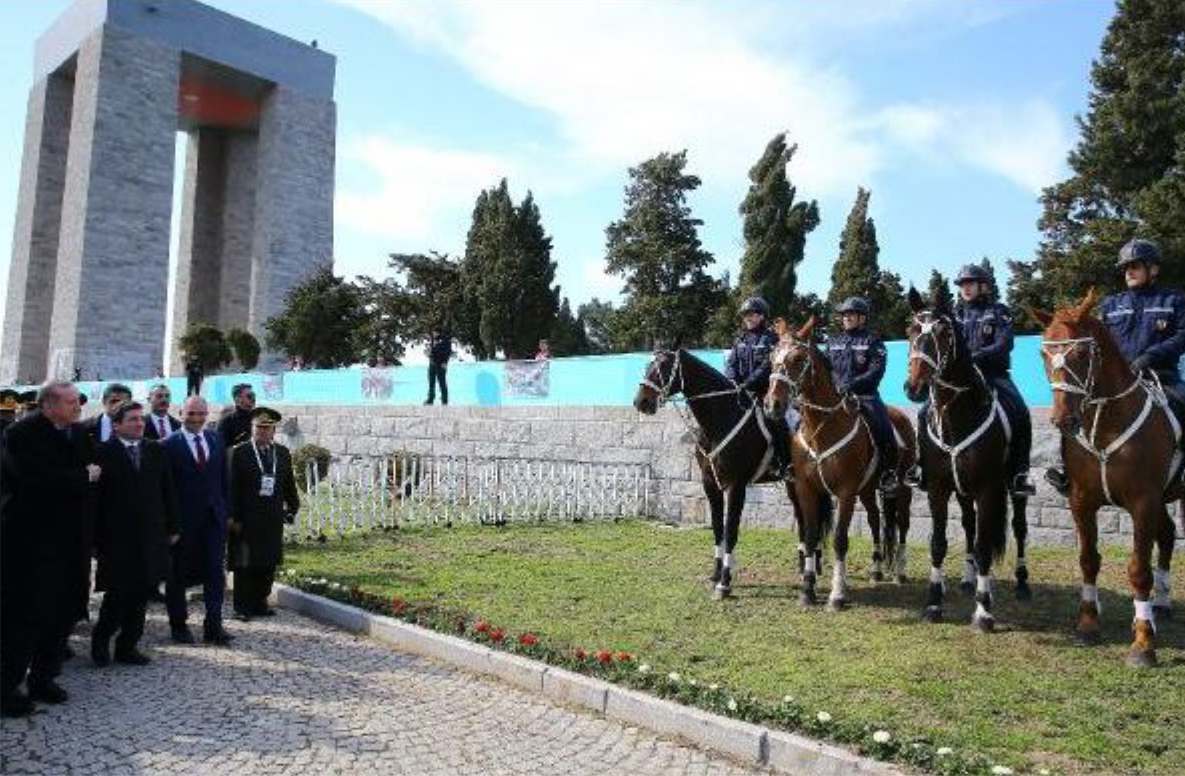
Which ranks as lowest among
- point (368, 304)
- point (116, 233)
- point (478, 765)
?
point (478, 765)

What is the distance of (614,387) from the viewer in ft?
53.1

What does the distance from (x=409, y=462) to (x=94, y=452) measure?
31.0ft

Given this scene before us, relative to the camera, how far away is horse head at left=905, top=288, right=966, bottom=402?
6.71 m

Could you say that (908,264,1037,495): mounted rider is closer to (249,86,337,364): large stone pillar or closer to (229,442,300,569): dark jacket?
(229,442,300,569): dark jacket

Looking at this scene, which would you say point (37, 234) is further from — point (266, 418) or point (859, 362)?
point (859, 362)

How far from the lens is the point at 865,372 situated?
856cm

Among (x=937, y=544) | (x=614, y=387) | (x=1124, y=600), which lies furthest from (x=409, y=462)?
(x=1124, y=600)

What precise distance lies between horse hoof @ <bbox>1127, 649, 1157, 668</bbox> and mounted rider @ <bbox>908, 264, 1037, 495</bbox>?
165 centimetres

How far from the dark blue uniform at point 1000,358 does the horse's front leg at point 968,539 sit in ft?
1.46

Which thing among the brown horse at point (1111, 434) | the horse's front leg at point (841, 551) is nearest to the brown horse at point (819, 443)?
the horse's front leg at point (841, 551)

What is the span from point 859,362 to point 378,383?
50.1 ft

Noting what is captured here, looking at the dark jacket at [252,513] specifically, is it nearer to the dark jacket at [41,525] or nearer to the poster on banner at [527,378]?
the dark jacket at [41,525]

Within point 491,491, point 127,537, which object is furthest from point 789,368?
point 491,491

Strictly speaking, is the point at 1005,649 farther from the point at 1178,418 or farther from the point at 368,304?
the point at 368,304
